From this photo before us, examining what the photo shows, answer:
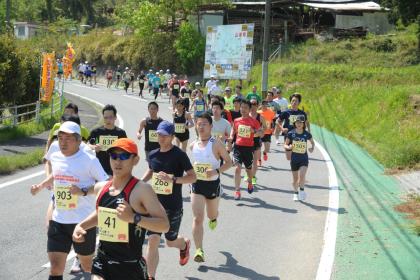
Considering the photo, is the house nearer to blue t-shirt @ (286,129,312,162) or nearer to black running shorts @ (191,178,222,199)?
blue t-shirt @ (286,129,312,162)

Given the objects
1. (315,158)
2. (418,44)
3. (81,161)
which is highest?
(418,44)

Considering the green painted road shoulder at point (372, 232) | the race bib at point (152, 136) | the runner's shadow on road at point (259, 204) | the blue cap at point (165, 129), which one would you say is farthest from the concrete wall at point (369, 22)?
the blue cap at point (165, 129)

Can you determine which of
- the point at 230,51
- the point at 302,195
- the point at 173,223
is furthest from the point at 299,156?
the point at 230,51

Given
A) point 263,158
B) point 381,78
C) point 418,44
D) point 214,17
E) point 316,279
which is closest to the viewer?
point 316,279

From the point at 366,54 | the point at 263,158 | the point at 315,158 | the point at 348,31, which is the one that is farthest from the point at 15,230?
the point at 348,31

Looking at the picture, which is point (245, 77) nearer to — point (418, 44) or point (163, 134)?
point (418, 44)

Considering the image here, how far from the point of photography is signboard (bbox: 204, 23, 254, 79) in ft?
124

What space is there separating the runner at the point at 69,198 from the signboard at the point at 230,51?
32.3 metres

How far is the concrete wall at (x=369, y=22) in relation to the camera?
1836 inches

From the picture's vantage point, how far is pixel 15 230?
8852 millimetres

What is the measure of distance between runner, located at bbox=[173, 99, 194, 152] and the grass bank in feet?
20.8

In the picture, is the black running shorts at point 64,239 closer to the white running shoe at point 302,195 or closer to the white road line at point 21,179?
the white running shoe at point 302,195

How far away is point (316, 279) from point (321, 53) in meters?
35.6

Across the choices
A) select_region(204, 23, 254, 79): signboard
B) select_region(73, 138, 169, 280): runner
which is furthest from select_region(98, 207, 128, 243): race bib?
select_region(204, 23, 254, 79): signboard
